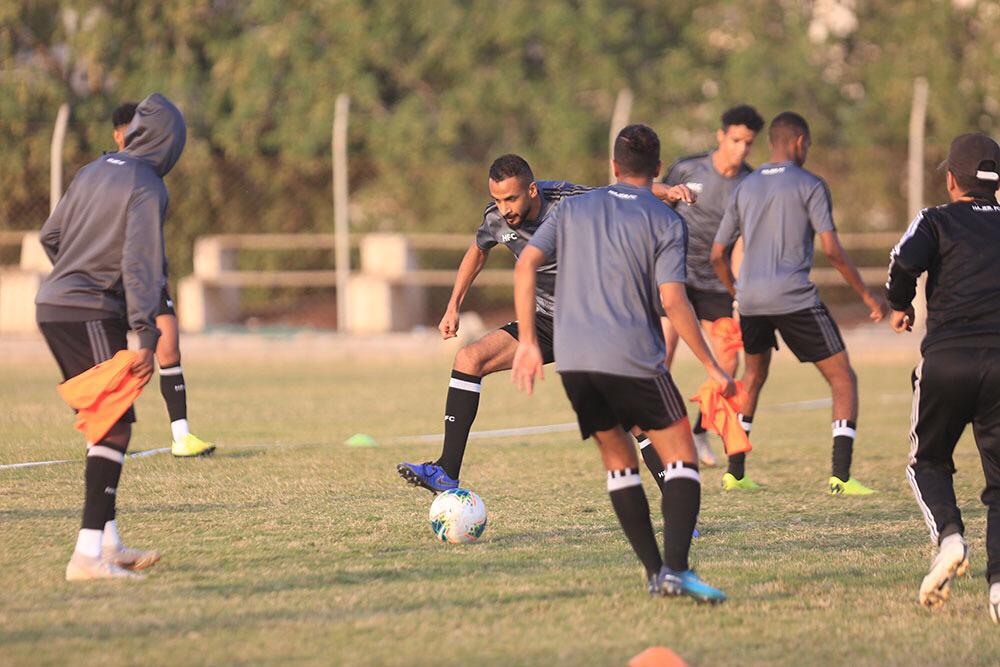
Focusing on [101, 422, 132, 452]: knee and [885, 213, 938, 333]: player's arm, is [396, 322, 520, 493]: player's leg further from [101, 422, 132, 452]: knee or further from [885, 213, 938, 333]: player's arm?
[885, 213, 938, 333]: player's arm

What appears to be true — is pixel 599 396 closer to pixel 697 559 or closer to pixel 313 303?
pixel 697 559

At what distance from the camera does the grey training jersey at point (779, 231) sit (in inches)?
343

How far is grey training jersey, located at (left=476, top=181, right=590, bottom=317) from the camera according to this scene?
7.70 meters

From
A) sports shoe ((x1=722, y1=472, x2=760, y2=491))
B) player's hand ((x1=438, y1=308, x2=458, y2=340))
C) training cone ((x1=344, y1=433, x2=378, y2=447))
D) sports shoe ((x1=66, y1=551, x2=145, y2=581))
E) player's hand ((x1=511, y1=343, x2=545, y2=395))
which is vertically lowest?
training cone ((x1=344, y1=433, x2=378, y2=447))

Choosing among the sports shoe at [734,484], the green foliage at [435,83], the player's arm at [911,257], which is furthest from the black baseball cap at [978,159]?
the green foliage at [435,83]

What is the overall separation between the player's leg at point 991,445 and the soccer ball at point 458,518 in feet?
7.47

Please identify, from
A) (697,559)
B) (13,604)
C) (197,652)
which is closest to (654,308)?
(697,559)

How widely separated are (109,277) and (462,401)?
221 cm

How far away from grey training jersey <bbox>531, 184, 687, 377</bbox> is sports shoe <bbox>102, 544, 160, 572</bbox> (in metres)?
1.97

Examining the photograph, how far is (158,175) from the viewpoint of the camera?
651 cm

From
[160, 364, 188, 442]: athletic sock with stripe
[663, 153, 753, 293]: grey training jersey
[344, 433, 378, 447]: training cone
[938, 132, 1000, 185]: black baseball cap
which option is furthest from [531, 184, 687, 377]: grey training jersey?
[344, 433, 378, 447]: training cone

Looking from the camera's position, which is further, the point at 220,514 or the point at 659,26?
the point at 659,26

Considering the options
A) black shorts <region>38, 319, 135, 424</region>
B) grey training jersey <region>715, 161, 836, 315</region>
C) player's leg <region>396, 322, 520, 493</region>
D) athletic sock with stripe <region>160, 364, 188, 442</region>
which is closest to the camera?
black shorts <region>38, 319, 135, 424</region>

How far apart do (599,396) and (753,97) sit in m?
17.6
